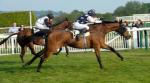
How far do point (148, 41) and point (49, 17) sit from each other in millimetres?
9174

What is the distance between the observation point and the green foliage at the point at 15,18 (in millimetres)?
41875

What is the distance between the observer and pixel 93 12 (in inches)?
578

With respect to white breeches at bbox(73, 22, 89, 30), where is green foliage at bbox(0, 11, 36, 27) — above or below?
below

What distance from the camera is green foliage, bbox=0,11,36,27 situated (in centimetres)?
4188

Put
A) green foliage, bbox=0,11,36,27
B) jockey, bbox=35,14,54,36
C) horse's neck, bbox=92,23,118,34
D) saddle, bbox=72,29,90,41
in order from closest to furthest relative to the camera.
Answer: saddle, bbox=72,29,90,41, horse's neck, bbox=92,23,118,34, jockey, bbox=35,14,54,36, green foliage, bbox=0,11,36,27

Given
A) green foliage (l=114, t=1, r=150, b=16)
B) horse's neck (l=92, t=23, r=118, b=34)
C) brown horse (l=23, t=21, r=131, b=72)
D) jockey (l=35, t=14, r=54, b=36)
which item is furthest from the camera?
green foliage (l=114, t=1, r=150, b=16)

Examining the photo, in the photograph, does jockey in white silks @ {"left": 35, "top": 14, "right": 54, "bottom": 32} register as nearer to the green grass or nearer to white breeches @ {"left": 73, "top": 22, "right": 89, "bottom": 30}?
the green grass

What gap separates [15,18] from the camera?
42781 millimetres

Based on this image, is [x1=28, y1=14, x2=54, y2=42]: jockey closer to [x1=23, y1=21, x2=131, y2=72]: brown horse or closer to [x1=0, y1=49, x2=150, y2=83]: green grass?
[x1=0, y1=49, x2=150, y2=83]: green grass

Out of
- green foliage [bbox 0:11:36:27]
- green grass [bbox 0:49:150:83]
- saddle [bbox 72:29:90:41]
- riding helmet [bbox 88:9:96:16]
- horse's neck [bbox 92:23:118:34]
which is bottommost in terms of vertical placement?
green grass [bbox 0:49:150:83]

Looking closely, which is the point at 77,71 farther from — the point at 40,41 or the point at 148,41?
the point at 148,41

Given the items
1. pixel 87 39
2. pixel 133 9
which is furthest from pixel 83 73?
pixel 133 9

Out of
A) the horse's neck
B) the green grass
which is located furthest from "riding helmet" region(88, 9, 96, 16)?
the green grass

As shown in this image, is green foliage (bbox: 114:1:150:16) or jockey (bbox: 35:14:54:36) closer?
jockey (bbox: 35:14:54:36)
